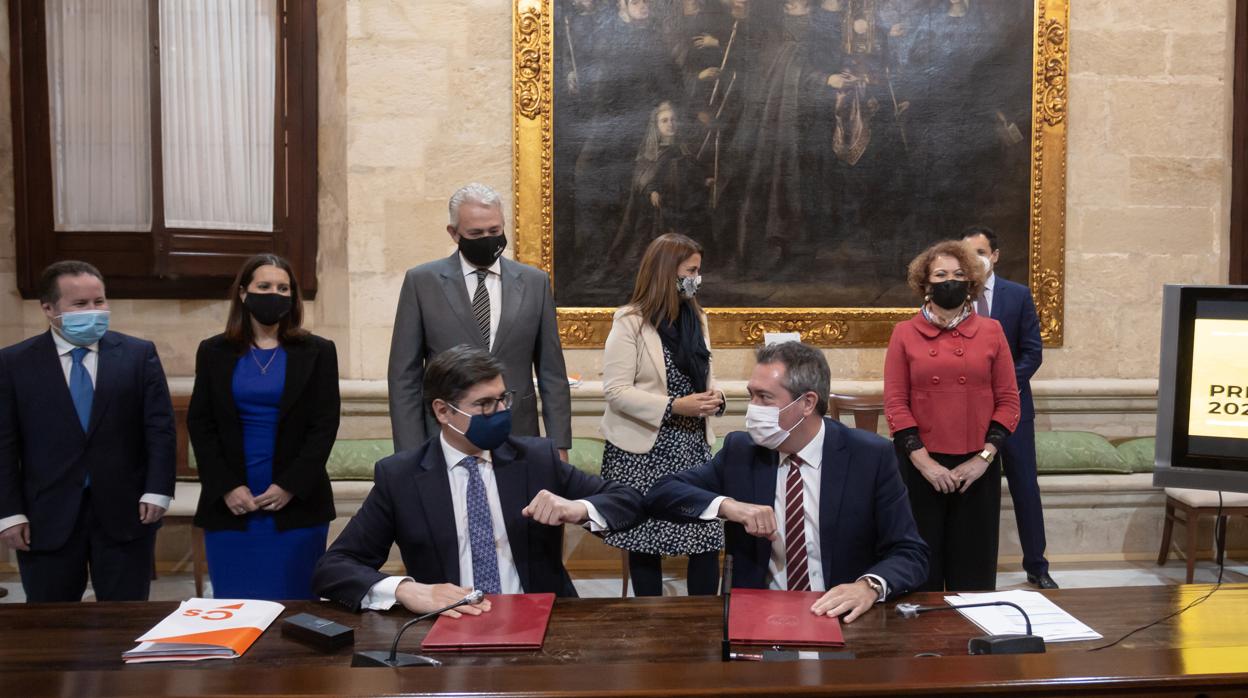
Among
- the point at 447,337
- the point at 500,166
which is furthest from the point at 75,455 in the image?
the point at 500,166

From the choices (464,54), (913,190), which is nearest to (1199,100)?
(913,190)

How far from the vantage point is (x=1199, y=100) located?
7.42 metres

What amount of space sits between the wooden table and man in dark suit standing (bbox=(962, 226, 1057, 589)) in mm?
2735

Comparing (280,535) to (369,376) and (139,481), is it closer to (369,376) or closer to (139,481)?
(139,481)

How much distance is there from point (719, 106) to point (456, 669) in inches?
226

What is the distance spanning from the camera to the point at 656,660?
88.4 inches

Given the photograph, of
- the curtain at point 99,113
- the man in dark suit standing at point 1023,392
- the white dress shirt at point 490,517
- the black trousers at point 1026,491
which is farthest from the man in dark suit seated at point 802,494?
the curtain at point 99,113

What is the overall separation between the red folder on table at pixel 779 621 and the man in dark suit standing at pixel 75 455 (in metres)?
2.41

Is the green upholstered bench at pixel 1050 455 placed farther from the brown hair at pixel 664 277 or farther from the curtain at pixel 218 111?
the brown hair at pixel 664 277

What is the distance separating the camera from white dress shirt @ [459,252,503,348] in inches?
161

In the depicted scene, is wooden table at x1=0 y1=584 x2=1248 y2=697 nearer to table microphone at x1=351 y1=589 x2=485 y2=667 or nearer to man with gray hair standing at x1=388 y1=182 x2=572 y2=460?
table microphone at x1=351 y1=589 x2=485 y2=667

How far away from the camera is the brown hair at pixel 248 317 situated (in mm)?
3883

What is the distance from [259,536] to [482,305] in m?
1.15

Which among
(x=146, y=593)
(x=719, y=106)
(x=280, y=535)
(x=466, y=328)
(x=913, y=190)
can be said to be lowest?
(x=146, y=593)
